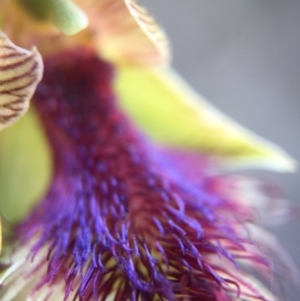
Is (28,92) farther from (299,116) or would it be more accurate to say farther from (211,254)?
(299,116)

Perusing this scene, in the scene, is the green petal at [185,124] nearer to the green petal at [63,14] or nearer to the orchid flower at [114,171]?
the orchid flower at [114,171]

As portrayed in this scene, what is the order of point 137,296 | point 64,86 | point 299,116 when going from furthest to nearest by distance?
point 299,116 → point 64,86 → point 137,296

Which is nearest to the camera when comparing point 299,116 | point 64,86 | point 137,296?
point 137,296

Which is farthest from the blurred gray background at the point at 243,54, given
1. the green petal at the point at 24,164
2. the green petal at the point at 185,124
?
the green petal at the point at 24,164

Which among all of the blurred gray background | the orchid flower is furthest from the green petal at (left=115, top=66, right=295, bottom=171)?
the blurred gray background

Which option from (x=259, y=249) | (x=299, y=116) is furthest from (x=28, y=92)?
(x=299, y=116)

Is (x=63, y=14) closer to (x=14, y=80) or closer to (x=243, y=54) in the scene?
(x=14, y=80)

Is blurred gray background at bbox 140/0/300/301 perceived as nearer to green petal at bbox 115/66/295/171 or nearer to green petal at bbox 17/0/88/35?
green petal at bbox 115/66/295/171
